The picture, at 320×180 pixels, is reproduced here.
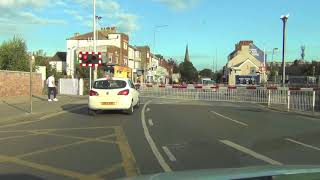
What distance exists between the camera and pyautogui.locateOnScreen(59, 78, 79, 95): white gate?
49.1 metres

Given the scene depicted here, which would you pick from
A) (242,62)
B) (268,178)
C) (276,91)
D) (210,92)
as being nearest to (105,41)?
(242,62)

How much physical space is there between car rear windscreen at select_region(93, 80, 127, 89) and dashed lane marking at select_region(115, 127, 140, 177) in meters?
8.09

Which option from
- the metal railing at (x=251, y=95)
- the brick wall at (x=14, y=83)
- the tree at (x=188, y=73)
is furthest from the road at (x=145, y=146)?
the tree at (x=188, y=73)

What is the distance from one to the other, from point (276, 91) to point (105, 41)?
236ft

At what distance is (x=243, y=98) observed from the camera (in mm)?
38938

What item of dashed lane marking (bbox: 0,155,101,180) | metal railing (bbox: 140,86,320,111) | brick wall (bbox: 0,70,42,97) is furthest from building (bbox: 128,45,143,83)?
dashed lane marking (bbox: 0,155,101,180)

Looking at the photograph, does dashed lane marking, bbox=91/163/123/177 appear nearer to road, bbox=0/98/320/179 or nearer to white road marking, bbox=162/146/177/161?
road, bbox=0/98/320/179

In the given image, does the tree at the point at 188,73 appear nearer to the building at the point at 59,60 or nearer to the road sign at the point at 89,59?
the building at the point at 59,60

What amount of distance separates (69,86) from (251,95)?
18.1m

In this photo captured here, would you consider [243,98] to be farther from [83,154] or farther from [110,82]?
[83,154]

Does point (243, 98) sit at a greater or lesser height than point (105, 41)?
lesser

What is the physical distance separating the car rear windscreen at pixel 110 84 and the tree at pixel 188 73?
137 m

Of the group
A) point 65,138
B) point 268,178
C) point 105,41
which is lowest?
→ point 65,138

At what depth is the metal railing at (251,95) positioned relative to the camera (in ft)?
98.4
